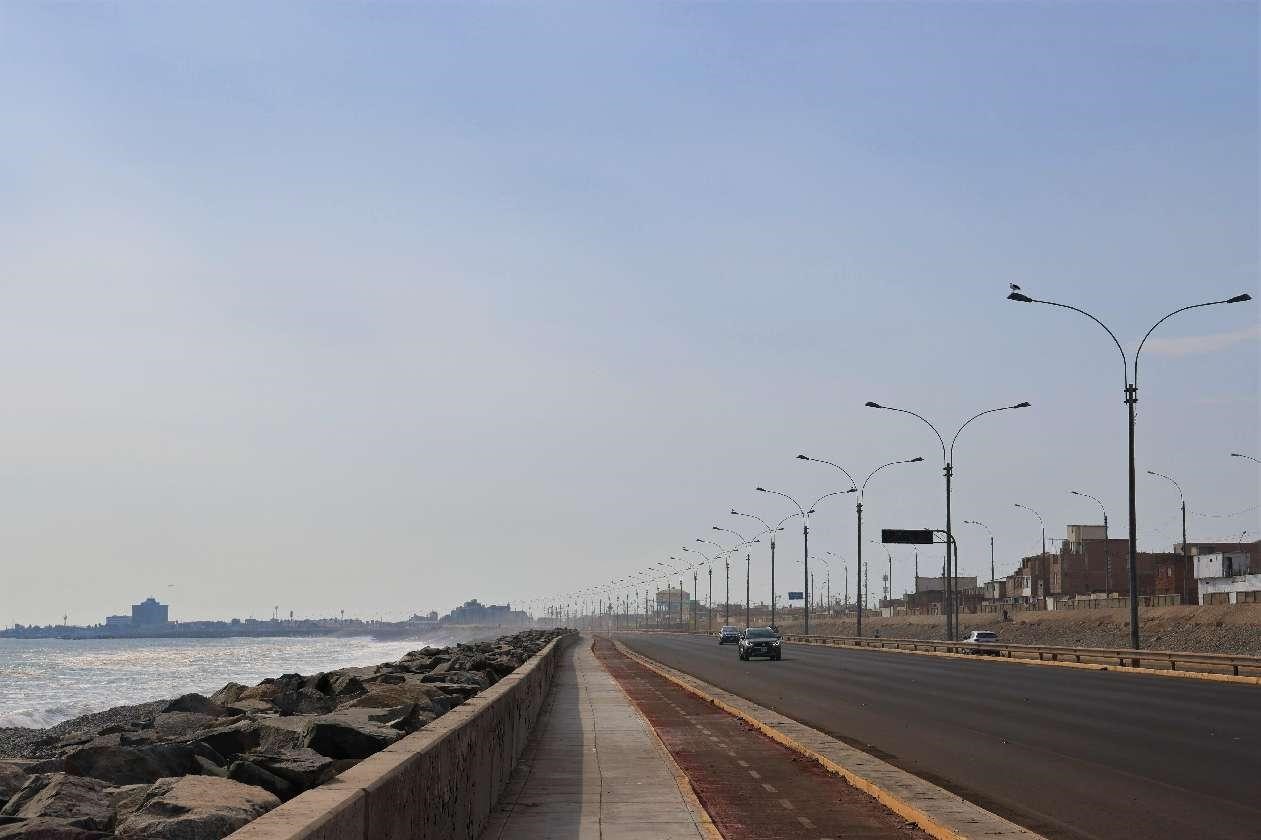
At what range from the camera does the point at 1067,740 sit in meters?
23.3

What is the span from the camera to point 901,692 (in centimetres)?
3850

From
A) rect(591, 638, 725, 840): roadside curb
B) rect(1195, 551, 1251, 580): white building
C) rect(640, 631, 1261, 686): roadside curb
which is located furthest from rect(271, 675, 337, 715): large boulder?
rect(1195, 551, 1251, 580): white building

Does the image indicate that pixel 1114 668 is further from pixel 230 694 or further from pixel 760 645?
pixel 230 694

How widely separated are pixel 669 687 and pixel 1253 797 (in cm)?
2689

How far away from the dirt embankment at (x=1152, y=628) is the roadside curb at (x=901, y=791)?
53541mm

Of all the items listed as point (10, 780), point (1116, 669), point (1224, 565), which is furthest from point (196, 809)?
point (1224, 565)

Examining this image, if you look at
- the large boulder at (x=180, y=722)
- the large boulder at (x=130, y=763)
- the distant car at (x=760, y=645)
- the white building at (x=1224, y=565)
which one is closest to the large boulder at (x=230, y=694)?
the large boulder at (x=180, y=722)

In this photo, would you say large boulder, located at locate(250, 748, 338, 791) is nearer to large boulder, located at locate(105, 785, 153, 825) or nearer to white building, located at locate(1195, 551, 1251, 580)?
large boulder, located at locate(105, 785, 153, 825)

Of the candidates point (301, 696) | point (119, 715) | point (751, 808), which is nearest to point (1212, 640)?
point (119, 715)

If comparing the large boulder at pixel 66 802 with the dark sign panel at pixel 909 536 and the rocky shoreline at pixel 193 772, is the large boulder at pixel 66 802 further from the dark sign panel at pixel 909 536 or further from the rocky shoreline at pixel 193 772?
the dark sign panel at pixel 909 536

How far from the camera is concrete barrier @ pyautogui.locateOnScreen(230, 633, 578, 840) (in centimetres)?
607

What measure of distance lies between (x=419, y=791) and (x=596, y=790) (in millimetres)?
7591

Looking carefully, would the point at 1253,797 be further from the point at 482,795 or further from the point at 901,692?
the point at 901,692

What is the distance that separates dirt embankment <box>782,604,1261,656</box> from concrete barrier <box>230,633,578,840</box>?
62.9 metres
